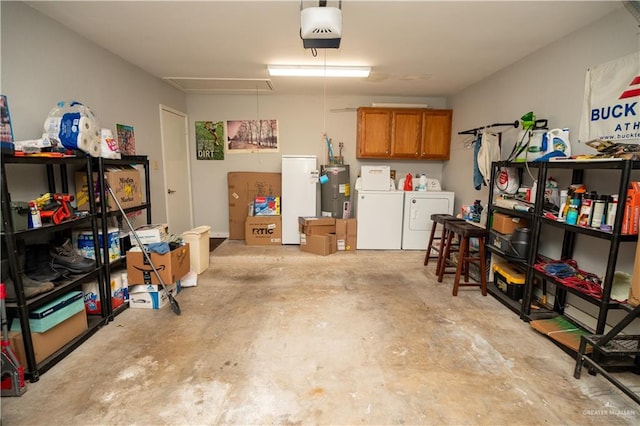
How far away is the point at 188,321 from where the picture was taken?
8.51 ft

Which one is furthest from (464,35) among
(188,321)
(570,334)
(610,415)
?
(188,321)

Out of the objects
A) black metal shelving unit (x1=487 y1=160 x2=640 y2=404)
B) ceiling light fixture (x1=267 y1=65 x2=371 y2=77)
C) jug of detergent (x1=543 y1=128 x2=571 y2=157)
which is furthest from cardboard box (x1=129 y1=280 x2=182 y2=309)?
jug of detergent (x1=543 y1=128 x2=571 y2=157)

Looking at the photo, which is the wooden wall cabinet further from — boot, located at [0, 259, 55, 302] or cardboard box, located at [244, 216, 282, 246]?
boot, located at [0, 259, 55, 302]

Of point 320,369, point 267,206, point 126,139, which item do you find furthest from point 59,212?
point 267,206

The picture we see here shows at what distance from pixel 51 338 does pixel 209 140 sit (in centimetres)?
383

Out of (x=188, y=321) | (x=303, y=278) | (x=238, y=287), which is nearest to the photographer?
(x=188, y=321)

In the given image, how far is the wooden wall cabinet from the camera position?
489cm

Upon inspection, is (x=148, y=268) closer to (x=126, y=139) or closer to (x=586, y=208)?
(x=126, y=139)

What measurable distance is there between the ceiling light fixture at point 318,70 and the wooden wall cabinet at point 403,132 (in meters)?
1.19

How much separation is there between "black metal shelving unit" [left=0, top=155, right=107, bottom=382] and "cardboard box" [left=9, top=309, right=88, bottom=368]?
31mm

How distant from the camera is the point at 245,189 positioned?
204 inches

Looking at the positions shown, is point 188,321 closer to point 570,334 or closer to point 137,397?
point 137,397

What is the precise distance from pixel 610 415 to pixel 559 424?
1.09 feet

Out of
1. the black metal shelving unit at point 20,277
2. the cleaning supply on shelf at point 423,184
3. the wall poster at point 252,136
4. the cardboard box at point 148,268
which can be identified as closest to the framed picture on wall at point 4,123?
the black metal shelving unit at point 20,277
